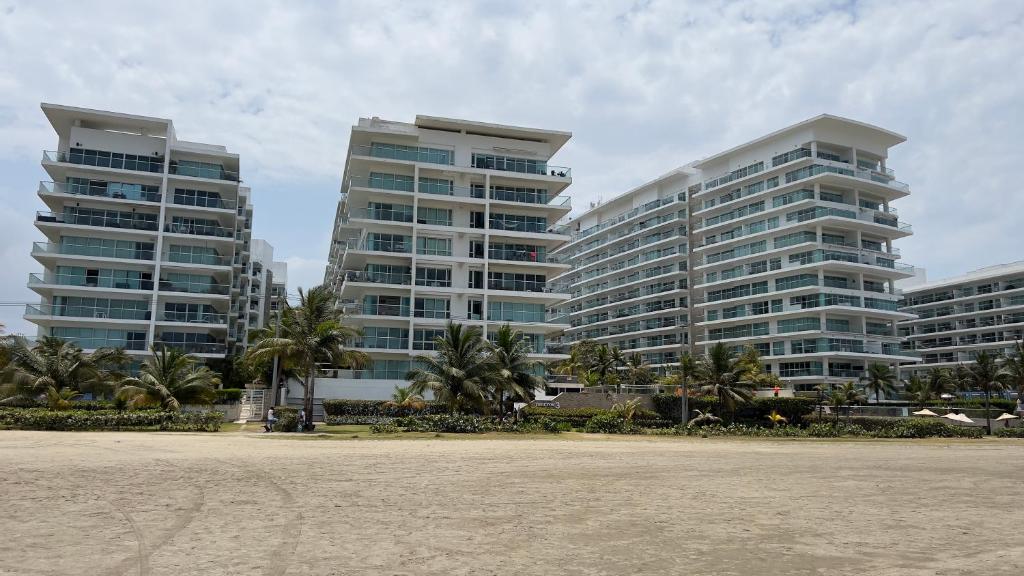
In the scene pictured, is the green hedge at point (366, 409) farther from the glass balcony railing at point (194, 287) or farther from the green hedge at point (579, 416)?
the glass balcony railing at point (194, 287)

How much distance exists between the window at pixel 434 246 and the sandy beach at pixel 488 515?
44.4 metres

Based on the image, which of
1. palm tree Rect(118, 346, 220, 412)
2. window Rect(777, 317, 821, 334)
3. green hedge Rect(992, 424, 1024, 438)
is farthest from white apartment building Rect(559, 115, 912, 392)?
palm tree Rect(118, 346, 220, 412)

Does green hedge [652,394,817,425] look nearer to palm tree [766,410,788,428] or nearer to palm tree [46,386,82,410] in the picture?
palm tree [766,410,788,428]

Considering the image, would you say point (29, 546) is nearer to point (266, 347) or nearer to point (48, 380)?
point (266, 347)

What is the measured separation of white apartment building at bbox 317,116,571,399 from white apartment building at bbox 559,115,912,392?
26.6m

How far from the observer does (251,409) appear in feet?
181

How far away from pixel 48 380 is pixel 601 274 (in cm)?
9012

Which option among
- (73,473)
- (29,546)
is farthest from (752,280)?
(29,546)

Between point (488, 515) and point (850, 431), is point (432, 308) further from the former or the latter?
point (488, 515)

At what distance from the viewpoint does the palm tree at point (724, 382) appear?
179ft

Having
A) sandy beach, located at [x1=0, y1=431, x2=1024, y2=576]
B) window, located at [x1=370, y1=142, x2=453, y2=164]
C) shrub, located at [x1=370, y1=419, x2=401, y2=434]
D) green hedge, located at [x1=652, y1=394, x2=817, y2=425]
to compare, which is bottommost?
sandy beach, located at [x1=0, y1=431, x2=1024, y2=576]

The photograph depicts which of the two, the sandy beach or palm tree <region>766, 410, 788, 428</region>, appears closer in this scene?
the sandy beach

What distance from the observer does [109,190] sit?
68.5 meters

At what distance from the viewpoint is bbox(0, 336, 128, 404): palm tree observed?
144 ft
